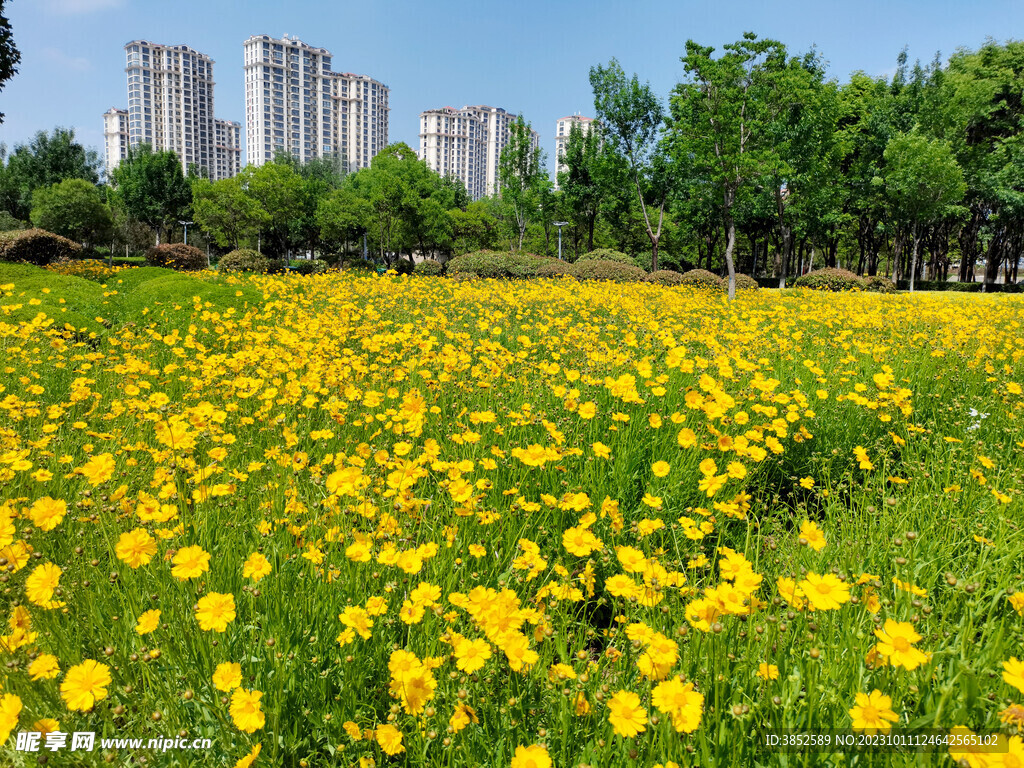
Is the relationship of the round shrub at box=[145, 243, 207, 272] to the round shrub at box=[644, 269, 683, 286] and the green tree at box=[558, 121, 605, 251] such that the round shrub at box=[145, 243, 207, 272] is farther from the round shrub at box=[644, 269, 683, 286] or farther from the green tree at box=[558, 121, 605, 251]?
the green tree at box=[558, 121, 605, 251]

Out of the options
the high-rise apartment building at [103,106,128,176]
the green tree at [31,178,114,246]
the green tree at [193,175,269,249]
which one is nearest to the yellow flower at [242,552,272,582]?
the green tree at [193,175,269,249]

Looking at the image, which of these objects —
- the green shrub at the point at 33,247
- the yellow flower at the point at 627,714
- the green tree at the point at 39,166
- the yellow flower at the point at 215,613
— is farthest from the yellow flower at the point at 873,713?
the green tree at the point at 39,166

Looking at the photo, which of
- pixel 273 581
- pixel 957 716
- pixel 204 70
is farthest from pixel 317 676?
pixel 204 70

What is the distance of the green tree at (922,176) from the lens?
24.0 metres

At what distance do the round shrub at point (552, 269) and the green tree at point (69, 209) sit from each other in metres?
37.2

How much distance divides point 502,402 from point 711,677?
8.45 feet

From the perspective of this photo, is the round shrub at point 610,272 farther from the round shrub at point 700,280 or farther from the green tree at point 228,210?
the green tree at point 228,210

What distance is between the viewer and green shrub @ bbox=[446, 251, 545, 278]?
20.0 metres

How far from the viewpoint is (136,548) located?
1.59 meters

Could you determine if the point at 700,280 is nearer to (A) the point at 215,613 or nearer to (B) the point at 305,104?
(A) the point at 215,613

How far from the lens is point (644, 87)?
2794 centimetres

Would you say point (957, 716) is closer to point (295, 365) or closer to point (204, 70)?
point (295, 365)

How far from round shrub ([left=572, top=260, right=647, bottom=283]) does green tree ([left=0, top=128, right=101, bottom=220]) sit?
4989 cm

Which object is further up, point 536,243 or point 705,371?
point 536,243
